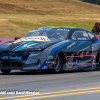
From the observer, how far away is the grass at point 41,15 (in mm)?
43269

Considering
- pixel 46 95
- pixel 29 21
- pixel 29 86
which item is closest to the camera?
pixel 46 95

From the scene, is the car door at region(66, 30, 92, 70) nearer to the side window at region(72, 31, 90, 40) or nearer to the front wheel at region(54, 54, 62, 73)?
the side window at region(72, 31, 90, 40)

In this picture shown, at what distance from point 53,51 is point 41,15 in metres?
50.3

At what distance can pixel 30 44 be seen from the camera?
1053 centimetres

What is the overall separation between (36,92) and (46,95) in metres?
0.38

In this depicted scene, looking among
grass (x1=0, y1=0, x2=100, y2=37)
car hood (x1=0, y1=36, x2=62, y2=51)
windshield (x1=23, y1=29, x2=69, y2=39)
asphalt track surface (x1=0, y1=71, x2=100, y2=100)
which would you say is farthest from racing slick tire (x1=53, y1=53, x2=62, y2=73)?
grass (x1=0, y1=0, x2=100, y2=37)

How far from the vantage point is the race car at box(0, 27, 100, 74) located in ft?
33.9

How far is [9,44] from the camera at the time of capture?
1083 centimetres

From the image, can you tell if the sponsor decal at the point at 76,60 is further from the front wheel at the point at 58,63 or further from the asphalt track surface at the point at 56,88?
the asphalt track surface at the point at 56,88

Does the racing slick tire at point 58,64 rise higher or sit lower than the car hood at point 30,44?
lower

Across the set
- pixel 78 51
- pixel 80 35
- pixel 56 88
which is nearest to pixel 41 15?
pixel 80 35

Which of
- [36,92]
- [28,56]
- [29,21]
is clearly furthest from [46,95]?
[29,21]

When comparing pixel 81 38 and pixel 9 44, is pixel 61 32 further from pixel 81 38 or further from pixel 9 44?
pixel 9 44

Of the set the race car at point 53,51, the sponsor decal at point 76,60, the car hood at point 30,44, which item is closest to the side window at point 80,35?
the race car at point 53,51
